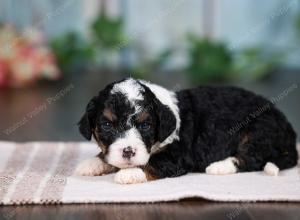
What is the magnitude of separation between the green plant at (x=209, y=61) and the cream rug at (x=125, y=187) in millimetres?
4536

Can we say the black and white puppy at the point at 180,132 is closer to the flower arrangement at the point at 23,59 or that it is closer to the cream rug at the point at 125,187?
the cream rug at the point at 125,187

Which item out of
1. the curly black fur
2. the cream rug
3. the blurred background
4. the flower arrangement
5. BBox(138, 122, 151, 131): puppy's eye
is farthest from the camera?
the blurred background

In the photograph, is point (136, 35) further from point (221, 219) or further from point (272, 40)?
point (221, 219)

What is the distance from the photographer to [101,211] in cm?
418

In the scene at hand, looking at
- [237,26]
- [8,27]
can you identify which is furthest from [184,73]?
[8,27]

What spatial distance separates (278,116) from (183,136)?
760mm

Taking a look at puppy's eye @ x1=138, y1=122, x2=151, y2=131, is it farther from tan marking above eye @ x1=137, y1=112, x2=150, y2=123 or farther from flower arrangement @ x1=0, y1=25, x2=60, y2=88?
flower arrangement @ x1=0, y1=25, x2=60, y2=88

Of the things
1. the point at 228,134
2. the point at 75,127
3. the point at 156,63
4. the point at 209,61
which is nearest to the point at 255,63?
the point at 209,61

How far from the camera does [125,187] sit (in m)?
4.50

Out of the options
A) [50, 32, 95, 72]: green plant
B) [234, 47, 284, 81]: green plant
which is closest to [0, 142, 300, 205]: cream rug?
[234, 47, 284, 81]: green plant

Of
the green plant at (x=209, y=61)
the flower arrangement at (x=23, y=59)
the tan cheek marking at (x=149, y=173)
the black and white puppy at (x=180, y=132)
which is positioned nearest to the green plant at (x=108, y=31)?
the flower arrangement at (x=23, y=59)

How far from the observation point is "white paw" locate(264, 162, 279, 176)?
482 cm

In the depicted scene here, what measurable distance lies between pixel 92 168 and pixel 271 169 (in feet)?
3.94

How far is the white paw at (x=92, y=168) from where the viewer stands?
4848 mm
